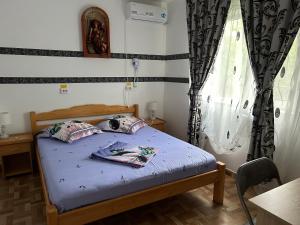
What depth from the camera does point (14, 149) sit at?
8.91 feet

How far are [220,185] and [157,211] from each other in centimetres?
70

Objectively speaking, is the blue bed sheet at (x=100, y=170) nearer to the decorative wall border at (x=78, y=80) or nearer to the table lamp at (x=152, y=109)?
the decorative wall border at (x=78, y=80)

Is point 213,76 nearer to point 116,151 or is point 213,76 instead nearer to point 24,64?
point 116,151

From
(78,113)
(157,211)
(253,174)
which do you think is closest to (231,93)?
(253,174)

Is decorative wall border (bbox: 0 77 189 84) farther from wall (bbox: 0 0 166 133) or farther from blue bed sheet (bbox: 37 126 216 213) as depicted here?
blue bed sheet (bbox: 37 126 216 213)

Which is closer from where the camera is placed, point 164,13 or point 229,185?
point 229,185

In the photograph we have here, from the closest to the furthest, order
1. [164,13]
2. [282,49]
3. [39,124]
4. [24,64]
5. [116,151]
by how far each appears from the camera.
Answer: [282,49] < [116,151] < [24,64] < [39,124] < [164,13]

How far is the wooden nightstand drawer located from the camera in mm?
2660

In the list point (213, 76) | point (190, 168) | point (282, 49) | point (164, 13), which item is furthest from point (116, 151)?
point (164, 13)

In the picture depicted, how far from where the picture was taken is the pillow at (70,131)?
265cm

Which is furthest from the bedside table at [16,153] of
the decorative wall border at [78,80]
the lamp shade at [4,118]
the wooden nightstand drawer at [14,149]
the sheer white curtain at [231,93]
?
the sheer white curtain at [231,93]

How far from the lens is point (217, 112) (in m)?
2.98

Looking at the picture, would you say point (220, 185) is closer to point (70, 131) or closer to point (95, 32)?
point (70, 131)

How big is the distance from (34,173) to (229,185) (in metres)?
2.55
